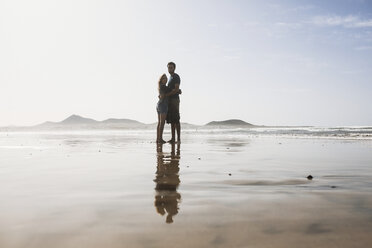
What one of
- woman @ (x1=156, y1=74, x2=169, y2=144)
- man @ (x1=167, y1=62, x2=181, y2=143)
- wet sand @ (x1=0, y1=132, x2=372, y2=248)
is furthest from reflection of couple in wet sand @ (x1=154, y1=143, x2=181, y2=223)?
man @ (x1=167, y1=62, x2=181, y2=143)

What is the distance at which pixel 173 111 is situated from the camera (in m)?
10.7

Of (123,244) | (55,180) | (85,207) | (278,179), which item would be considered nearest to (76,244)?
(123,244)

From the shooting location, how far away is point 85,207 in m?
2.40

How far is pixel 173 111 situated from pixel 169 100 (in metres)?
0.38

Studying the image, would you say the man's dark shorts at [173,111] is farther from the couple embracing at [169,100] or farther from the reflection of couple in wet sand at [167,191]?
the reflection of couple in wet sand at [167,191]

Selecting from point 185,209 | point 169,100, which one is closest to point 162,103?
point 169,100

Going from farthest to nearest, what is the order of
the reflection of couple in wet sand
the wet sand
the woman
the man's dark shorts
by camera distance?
the man's dark shorts, the woman, the reflection of couple in wet sand, the wet sand

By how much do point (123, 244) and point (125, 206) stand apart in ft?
2.54

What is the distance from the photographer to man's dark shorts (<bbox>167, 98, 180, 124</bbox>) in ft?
35.1

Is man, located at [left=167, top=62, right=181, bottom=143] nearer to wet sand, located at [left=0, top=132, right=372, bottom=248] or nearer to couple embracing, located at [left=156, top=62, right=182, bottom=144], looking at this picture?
couple embracing, located at [left=156, top=62, right=182, bottom=144]

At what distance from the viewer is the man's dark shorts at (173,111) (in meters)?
10.7

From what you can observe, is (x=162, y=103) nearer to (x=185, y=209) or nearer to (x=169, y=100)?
(x=169, y=100)

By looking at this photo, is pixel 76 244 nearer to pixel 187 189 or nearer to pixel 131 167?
pixel 187 189

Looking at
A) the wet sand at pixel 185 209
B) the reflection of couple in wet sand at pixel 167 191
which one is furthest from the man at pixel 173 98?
the wet sand at pixel 185 209
